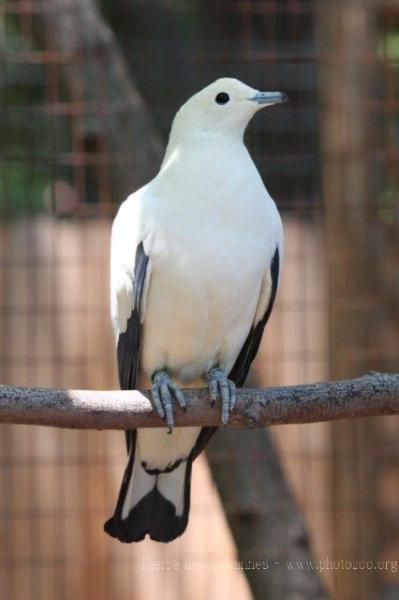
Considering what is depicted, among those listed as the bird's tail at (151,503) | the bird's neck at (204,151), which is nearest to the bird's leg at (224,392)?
the bird's tail at (151,503)

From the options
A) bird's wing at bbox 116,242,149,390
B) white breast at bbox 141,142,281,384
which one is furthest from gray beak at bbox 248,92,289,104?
bird's wing at bbox 116,242,149,390

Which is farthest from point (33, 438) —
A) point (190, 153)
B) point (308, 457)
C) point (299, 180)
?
point (190, 153)

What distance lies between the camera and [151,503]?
3445 millimetres

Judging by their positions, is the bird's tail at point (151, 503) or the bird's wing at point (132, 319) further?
the bird's tail at point (151, 503)

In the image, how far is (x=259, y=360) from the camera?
4688mm

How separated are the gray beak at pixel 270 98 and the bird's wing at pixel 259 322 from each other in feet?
1.31

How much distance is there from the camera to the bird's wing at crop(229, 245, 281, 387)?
335 centimetres

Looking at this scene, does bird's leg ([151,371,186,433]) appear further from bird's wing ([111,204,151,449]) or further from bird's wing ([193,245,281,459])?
bird's wing ([193,245,281,459])

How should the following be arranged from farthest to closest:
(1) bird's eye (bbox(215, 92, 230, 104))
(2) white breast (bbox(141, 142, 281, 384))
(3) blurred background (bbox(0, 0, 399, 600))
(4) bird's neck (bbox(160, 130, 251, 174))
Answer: (3) blurred background (bbox(0, 0, 399, 600))
(1) bird's eye (bbox(215, 92, 230, 104))
(4) bird's neck (bbox(160, 130, 251, 174))
(2) white breast (bbox(141, 142, 281, 384))

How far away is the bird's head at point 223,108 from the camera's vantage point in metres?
3.40

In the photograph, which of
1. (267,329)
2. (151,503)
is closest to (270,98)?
(151,503)

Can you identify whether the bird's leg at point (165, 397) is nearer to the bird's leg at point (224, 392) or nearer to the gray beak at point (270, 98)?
the bird's leg at point (224, 392)

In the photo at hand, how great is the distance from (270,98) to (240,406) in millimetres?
894

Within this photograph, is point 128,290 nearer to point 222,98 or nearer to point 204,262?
point 204,262
